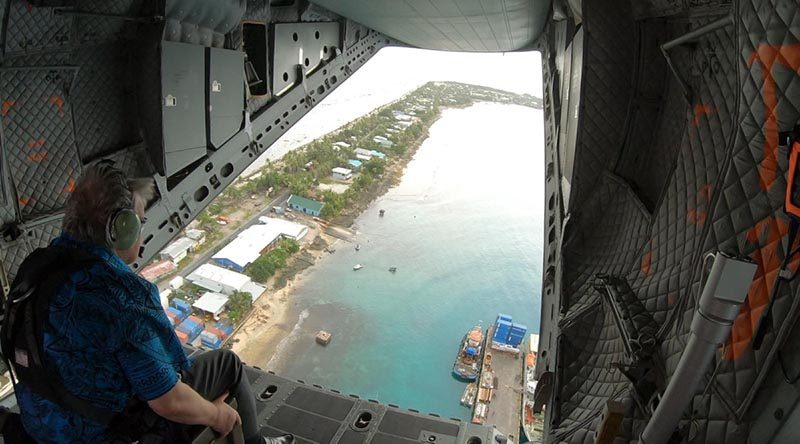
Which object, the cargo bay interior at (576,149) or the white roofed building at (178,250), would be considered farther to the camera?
the white roofed building at (178,250)

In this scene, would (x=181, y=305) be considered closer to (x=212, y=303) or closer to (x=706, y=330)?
(x=212, y=303)

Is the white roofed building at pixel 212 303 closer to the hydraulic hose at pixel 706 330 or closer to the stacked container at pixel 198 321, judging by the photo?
the stacked container at pixel 198 321

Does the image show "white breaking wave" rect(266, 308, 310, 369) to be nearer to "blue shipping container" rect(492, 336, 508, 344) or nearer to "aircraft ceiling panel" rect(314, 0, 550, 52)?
"blue shipping container" rect(492, 336, 508, 344)

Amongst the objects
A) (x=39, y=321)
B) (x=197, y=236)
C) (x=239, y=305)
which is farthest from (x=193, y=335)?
(x=39, y=321)

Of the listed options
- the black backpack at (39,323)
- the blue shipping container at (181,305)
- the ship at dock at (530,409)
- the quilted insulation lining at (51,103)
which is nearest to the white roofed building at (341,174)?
the blue shipping container at (181,305)

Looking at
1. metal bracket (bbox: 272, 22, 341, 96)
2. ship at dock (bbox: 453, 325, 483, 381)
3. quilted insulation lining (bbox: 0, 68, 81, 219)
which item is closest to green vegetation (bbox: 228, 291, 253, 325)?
ship at dock (bbox: 453, 325, 483, 381)

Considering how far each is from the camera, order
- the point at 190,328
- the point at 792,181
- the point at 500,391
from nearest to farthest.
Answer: the point at 792,181 < the point at 500,391 < the point at 190,328
